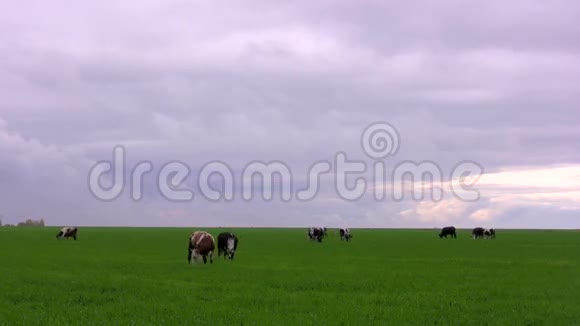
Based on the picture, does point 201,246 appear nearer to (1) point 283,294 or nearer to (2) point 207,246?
(2) point 207,246

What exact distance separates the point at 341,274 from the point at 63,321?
13.5 m

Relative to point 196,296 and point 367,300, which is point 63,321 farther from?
point 367,300

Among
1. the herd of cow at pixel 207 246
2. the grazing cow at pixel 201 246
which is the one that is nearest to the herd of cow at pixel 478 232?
the herd of cow at pixel 207 246

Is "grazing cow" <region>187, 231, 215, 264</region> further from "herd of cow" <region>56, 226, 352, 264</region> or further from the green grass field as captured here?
the green grass field

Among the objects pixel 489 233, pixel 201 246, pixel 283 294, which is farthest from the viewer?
pixel 489 233

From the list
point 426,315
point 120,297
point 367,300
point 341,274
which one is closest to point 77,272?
point 120,297

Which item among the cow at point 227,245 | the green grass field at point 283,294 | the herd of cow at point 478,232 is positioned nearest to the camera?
the green grass field at point 283,294

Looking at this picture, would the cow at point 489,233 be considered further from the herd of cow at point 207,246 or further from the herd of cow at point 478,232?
the herd of cow at point 207,246

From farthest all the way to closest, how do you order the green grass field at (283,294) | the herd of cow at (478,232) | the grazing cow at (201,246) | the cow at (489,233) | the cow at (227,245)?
the cow at (489,233), the herd of cow at (478,232), the cow at (227,245), the grazing cow at (201,246), the green grass field at (283,294)

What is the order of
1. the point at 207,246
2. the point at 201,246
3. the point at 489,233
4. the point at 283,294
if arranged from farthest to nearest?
the point at 489,233 < the point at 207,246 < the point at 201,246 < the point at 283,294

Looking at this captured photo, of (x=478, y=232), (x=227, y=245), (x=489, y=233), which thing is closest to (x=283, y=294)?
(x=227, y=245)

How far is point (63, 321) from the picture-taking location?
14977 millimetres

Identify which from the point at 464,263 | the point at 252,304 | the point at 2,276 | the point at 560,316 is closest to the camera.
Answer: the point at 560,316

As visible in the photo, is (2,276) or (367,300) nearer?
(367,300)
